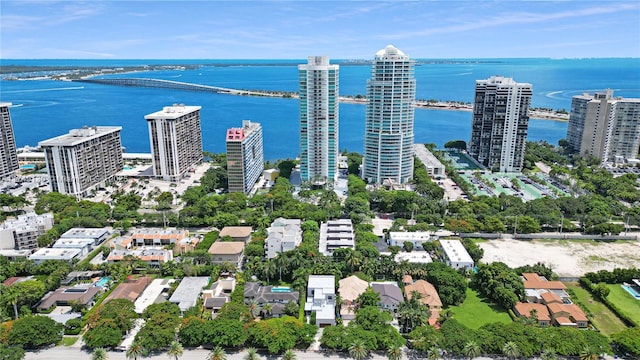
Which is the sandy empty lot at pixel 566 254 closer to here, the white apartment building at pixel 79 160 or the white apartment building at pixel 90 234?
the white apartment building at pixel 90 234

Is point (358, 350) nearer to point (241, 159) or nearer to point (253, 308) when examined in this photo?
point (253, 308)

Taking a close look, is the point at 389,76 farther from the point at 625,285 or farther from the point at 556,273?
the point at 625,285

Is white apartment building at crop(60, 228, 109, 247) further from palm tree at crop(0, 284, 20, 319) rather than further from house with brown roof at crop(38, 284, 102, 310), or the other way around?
palm tree at crop(0, 284, 20, 319)

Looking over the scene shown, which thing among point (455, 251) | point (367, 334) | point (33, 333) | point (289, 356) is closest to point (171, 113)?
point (33, 333)

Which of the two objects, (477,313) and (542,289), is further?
(542,289)

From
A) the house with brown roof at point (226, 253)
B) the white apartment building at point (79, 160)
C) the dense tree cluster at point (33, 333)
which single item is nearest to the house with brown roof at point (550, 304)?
the house with brown roof at point (226, 253)

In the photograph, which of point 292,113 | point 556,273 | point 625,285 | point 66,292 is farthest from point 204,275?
point 292,113
